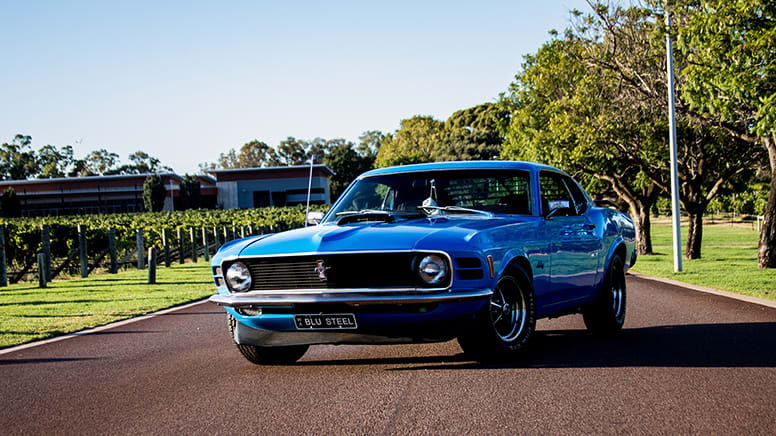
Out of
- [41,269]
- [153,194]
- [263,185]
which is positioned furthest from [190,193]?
[41,269]

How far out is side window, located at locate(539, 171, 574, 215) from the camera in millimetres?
7322

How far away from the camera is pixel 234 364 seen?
7.07 meters

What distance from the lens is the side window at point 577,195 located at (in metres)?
8.43

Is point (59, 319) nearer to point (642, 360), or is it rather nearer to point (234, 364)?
point (234, 364)

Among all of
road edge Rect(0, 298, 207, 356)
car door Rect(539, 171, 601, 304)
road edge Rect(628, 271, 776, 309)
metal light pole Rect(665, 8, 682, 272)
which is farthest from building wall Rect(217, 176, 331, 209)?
car door Rect(539, 171, 601, 304)

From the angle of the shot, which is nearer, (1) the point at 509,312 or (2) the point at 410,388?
(2) the point at 410,388

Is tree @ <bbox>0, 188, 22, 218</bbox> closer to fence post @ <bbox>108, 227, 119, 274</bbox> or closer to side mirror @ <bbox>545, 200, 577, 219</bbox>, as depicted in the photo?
fence post @ <bbox>108, 227, 119, 274</bbox>

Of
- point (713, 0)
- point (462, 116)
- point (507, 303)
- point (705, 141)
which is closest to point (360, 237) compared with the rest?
point (507, 303)

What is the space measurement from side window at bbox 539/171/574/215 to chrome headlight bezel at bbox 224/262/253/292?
276 centimetres

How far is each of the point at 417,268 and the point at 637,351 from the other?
255 centimetres

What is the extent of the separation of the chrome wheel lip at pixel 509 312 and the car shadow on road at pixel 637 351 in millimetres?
238

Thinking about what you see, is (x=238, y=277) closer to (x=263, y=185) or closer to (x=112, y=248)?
(x=112, y=248)

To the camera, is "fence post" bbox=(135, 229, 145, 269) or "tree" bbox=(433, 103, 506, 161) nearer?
"fence post" bbox=(135, 229, 145, 269)

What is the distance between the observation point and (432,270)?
5.83 meters
